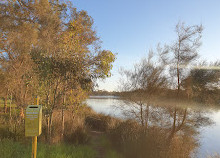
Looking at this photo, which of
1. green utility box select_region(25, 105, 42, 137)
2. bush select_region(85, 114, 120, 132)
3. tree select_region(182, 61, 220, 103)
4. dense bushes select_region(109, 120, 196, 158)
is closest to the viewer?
green utility box select_region(25, 105, 42, 137)

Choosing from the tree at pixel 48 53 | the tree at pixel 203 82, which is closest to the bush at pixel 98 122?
the tree at pixel 48 53

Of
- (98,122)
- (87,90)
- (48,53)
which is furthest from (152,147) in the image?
(98,122)

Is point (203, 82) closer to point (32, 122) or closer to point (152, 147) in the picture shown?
point (152, 147)

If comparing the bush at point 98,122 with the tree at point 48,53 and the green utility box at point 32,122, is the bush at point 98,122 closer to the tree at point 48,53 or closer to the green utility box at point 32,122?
the tree at point 48,53

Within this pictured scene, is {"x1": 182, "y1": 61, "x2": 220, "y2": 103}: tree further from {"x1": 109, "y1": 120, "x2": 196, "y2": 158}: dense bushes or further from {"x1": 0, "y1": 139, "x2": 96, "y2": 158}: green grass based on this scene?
{"x1": 0, "y1": 139, "x2": 96, "y2": 158}: green grass

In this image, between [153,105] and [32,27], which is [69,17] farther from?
[153,105]

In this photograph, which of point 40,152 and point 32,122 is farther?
point 40,152

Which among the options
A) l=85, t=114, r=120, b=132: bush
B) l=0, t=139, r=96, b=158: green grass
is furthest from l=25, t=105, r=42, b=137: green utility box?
l=85, t=114, r=120, b=132: bush

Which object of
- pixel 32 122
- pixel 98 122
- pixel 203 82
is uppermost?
pixel 203 82

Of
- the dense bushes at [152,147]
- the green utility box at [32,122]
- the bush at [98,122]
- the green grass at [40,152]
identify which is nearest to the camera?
the green utility box at [32,122]

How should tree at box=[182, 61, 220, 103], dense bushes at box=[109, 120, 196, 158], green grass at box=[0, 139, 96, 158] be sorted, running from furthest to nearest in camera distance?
1. tree at box=[182, 61, 220, 103]
2. dense bushes at box=[109, 120, 196, 158]
3. green grass at box=[0, 139, 96, 158]

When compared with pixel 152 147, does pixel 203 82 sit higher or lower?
higher

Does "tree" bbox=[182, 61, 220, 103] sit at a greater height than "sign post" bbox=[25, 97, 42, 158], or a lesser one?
greater

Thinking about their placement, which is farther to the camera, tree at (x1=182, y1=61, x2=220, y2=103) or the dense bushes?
tree at (x1=182, y1=61, x2=220, y2=103)
